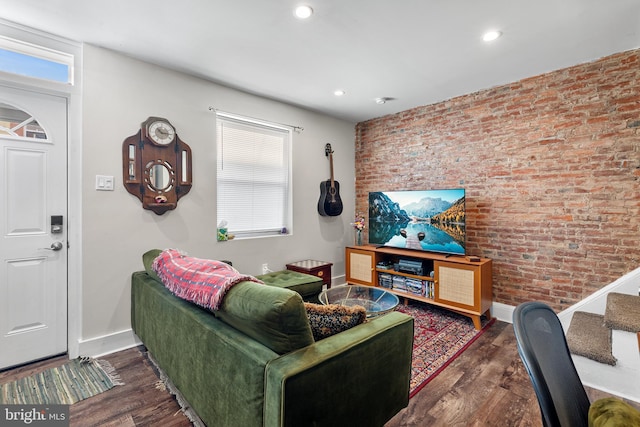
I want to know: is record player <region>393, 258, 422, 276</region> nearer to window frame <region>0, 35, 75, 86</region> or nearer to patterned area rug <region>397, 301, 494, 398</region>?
patterned area rug <region>397, 301, 494, 398</region>

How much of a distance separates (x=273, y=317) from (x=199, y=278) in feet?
1.99

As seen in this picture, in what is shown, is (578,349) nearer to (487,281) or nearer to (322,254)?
(487,281)

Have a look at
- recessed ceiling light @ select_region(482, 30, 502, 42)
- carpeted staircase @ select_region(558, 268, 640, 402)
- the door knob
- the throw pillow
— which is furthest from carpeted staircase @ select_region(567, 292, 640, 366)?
the door knob

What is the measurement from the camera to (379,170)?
169 inches

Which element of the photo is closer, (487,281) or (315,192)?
(487,281)

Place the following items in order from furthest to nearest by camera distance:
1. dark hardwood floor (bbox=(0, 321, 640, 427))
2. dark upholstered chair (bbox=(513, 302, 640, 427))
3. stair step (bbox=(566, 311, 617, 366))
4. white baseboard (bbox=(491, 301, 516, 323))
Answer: white baseboard (bbox=(491, 301, 516, 323))
stair step (bbox=(566, 311, 617, 366))
dark hardwood floor (bbox=(0, 321, 640, 427))
dark upholstered chair (bbox=(513, 302, 640, 427))

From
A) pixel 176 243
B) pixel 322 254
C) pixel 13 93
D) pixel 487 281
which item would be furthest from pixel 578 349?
pixel 13 93

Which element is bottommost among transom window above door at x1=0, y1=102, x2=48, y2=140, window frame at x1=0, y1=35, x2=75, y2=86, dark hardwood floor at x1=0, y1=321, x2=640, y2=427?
dark hardwood floor at x1=0, y1=321, x2=640, y2=427

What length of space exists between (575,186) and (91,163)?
4133mm

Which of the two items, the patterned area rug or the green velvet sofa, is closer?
the green velvet sofa

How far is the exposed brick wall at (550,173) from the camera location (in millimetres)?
2502

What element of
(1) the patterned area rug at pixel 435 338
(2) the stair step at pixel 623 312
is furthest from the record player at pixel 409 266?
(2) the stair step at pixel 623 312

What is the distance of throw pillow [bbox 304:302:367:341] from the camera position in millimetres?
1405

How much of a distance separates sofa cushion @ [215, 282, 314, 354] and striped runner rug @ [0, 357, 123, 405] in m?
1.45
